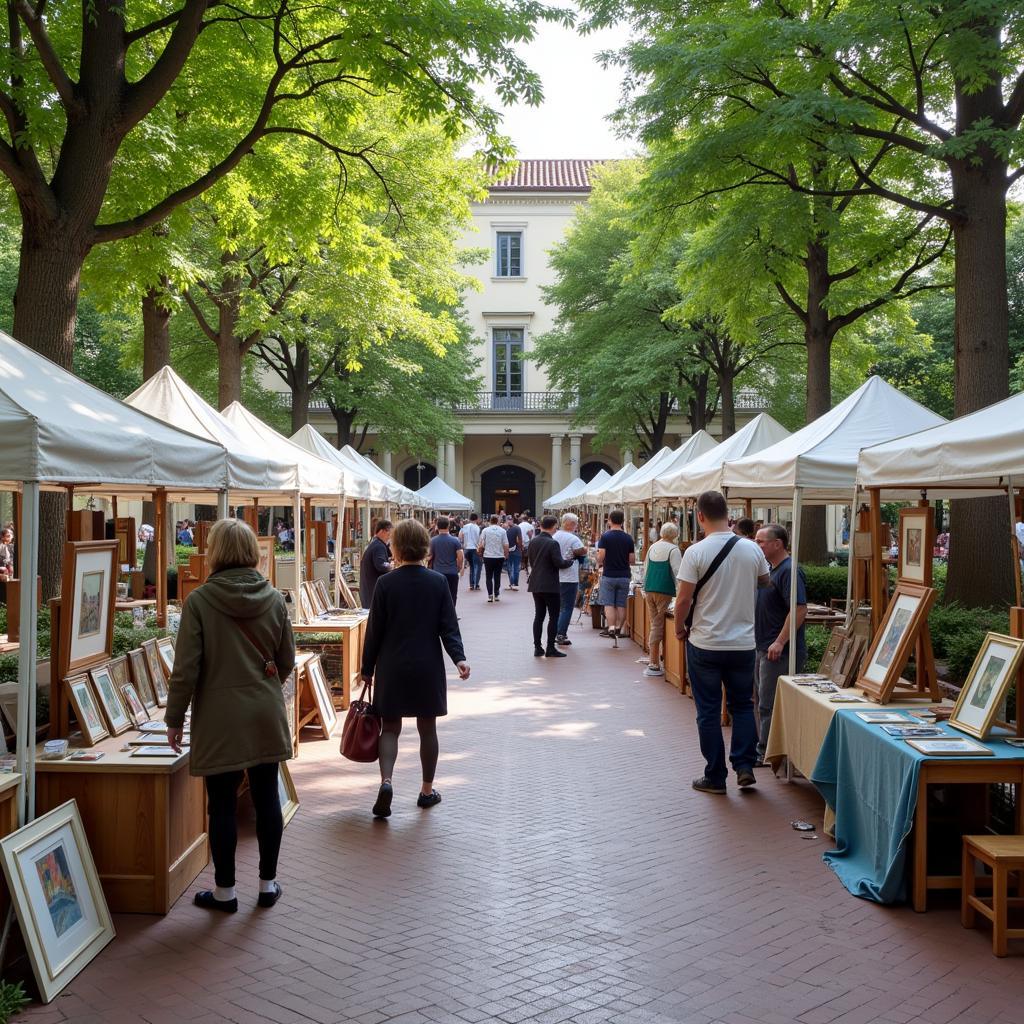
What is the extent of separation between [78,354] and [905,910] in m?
30.6

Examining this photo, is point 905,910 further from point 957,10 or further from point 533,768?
point 957,10

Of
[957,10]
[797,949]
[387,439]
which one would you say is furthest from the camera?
[387,439]

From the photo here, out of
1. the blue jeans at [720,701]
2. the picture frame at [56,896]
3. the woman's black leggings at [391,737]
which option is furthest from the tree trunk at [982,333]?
the picture frame at [56,896]

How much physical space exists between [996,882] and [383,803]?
360 centimetres

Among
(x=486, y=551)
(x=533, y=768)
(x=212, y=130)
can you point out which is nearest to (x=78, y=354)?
(x=486, y=551)

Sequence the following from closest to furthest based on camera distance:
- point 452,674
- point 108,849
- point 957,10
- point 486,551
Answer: point 108,849 < point 957,10 < point 452,674 < point 486,551

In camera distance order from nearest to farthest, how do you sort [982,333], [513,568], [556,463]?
[982,333], [513,568], [556,463]

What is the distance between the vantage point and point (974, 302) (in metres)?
10.3

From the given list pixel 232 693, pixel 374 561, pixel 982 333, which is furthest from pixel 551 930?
pixel 982 333

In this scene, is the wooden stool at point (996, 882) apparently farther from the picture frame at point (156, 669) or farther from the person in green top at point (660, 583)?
the person in green top at point (660, 583)

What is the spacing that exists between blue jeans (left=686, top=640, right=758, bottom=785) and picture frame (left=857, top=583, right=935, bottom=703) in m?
0.78

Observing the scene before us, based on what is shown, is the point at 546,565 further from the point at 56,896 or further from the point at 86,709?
the point at 56,896

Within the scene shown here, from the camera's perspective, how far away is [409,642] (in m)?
6.16

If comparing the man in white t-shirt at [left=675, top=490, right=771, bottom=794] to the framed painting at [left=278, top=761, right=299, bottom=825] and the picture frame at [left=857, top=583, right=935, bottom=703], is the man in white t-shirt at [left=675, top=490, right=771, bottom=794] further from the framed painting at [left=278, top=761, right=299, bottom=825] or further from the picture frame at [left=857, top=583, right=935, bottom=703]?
the framed painting at [left=278, top=761, right=299, bottom=825]
